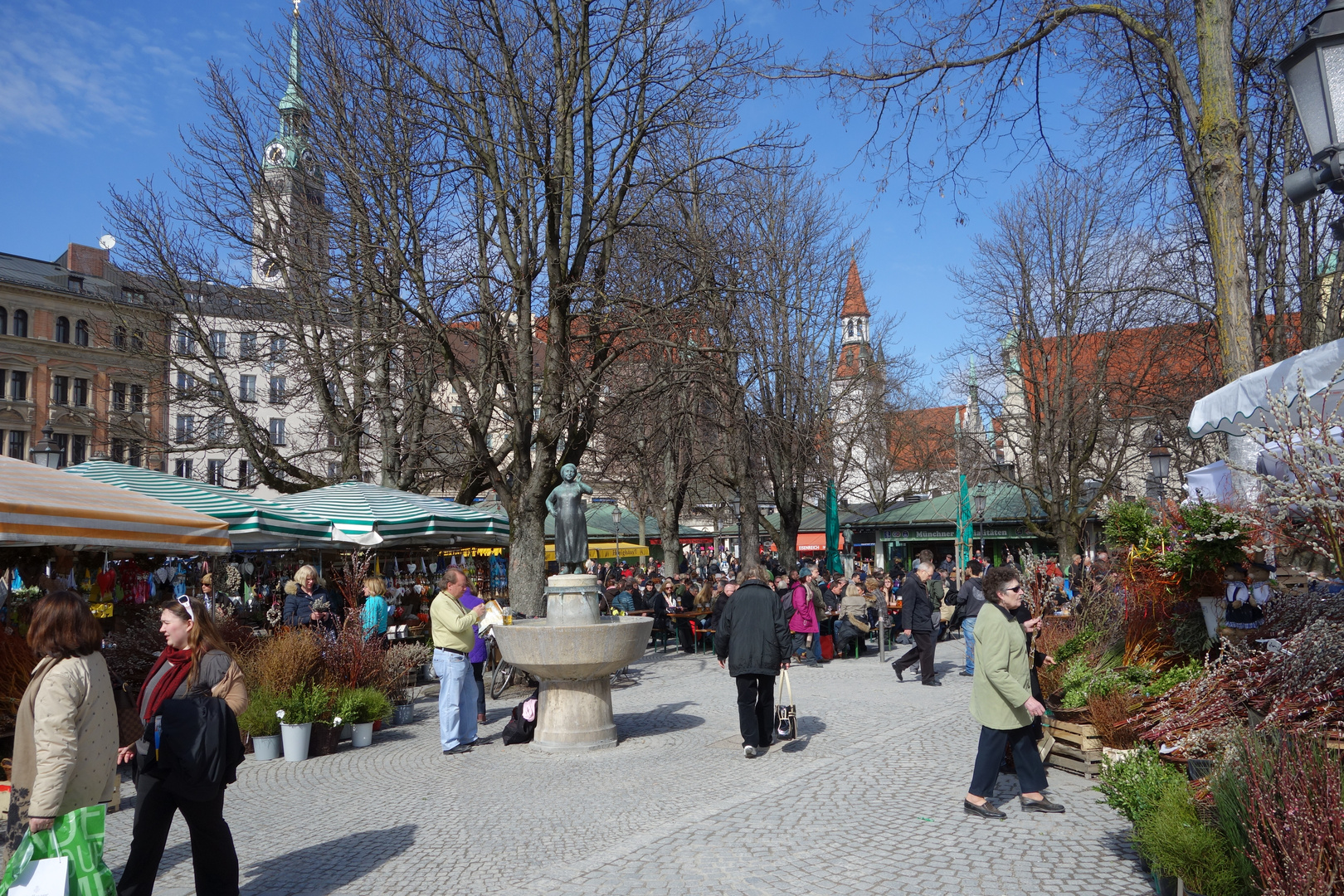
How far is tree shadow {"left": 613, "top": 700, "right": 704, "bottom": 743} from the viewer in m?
10.0

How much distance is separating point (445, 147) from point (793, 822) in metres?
11.8

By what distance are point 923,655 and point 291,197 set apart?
48.7 feet

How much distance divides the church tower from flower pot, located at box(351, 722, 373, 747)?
8.50 m

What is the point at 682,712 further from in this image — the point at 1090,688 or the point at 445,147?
the point at 445,147

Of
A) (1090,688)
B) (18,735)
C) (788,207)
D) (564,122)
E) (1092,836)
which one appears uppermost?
(788,207)

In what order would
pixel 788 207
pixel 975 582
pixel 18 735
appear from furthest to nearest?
pixel 788 207, pixel 975 582, pixel 18 735

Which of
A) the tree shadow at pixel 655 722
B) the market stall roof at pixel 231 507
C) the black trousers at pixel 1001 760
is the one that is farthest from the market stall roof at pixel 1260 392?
the market stall roof at pixel 231 507

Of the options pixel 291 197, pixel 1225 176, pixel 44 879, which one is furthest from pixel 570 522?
pixel 291 197

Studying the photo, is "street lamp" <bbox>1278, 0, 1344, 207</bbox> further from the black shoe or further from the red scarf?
the red scarf

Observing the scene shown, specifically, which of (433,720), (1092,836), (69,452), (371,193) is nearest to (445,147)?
(371,193)

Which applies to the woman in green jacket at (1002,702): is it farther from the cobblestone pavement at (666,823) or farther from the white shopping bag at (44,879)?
the white shopping bag at (44,879)

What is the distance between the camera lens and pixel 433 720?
11414mm

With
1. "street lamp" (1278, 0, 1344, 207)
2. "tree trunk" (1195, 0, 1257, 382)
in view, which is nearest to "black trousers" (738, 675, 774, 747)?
"tree trunk" (1195, 0, 1257, 382)

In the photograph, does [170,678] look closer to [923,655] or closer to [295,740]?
[295,740]
